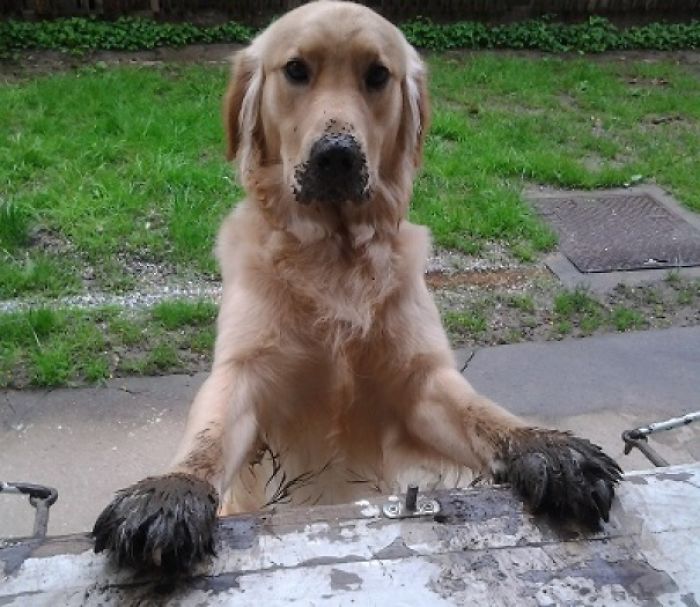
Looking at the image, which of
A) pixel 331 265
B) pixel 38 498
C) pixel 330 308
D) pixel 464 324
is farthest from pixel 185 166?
pixel 38 498

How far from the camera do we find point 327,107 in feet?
7.74

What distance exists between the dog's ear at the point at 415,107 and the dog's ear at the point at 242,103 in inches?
18.6

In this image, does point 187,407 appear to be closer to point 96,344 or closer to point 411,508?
point 96,344

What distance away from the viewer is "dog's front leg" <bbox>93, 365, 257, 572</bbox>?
4.58 feet

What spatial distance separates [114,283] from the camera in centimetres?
414

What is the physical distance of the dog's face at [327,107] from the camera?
91.7 inches

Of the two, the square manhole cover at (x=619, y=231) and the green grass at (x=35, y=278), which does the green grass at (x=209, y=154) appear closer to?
the green grass at (x=35, y=278)

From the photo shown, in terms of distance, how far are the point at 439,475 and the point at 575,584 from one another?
0.99 metres

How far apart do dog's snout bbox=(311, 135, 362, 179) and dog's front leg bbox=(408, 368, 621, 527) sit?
0.61 metres

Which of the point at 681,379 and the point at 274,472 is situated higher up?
the point at 274,472

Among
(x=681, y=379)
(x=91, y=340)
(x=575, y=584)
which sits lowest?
(x=681, y=379)

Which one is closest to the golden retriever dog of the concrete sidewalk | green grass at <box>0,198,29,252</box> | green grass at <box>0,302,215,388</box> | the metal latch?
the metal latch

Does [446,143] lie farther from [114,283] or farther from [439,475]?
[439,475]

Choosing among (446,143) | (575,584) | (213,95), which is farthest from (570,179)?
(575,584)
